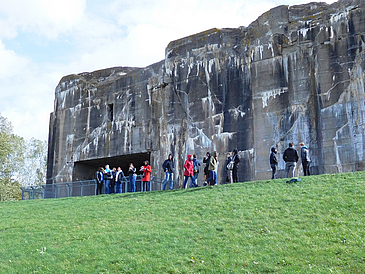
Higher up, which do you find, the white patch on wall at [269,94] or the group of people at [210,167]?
the white patch on wall at [269,94]

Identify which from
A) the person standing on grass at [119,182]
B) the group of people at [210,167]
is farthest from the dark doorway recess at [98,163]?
the person standing on grass at [119,182]

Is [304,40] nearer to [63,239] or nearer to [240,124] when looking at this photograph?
[240,124]

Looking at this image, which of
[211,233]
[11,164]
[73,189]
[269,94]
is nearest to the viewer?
[211,233]

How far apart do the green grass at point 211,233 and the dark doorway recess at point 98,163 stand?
12.5m

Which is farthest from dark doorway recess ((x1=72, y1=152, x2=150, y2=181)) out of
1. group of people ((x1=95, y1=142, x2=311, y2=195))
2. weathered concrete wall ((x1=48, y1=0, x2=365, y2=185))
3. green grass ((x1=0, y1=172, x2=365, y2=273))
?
green grass ((x1=0, y1=172, x2=365, y2=273))

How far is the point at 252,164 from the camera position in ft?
68.0

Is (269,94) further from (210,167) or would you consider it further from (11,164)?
(11,164)

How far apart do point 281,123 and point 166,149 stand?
6.50 m

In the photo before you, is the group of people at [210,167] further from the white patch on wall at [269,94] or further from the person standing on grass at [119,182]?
the white patch on wall at [269,94]

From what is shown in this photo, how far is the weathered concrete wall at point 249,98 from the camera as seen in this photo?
62.7 feet

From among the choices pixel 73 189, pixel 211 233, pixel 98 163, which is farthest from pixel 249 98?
pixel 211 233

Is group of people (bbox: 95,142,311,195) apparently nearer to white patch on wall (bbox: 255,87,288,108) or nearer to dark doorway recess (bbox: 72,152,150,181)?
white patch on wall (bbox: 255,87,288,108)

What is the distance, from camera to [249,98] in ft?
70.6

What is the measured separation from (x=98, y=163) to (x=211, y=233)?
64.4ft
